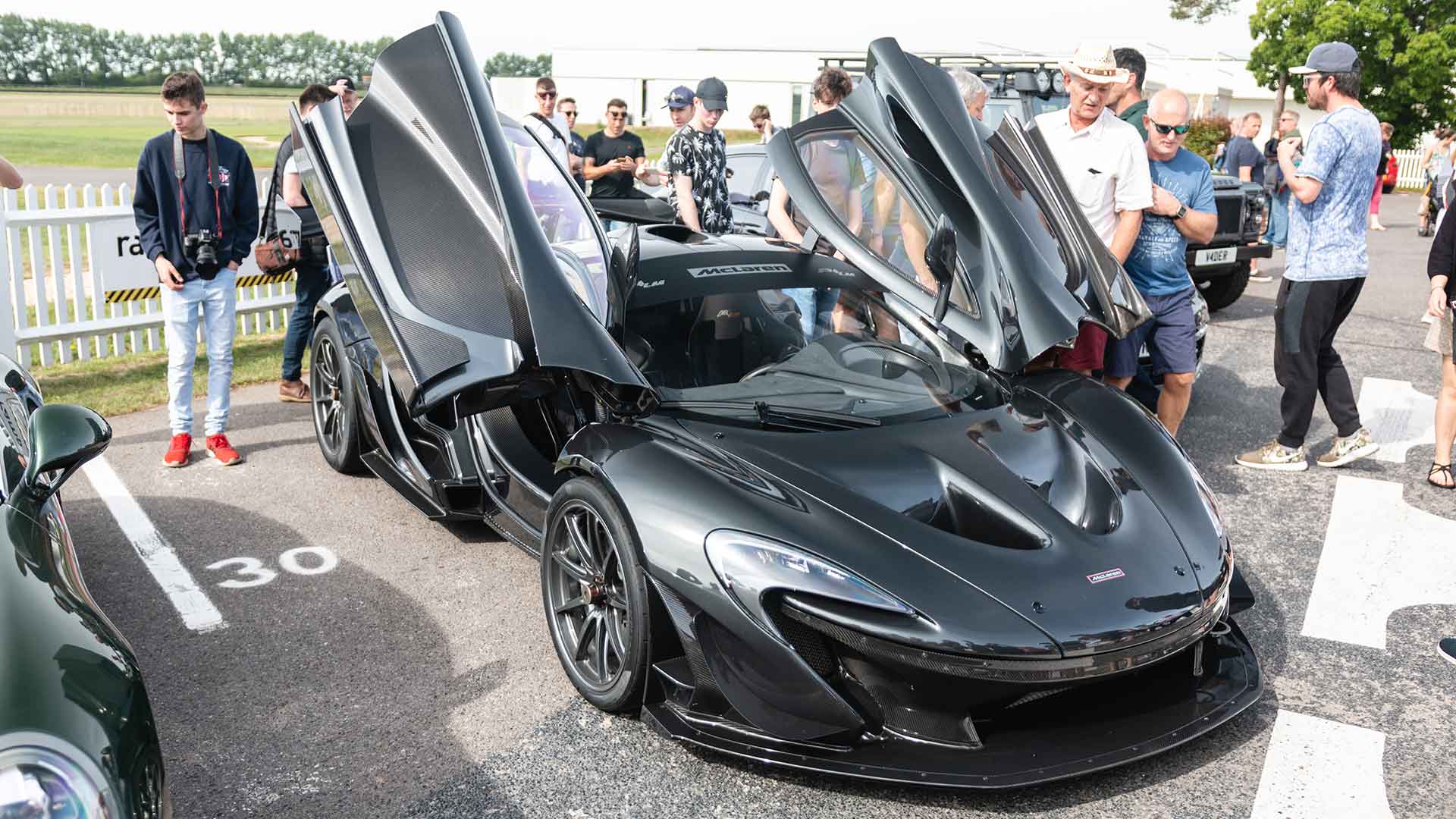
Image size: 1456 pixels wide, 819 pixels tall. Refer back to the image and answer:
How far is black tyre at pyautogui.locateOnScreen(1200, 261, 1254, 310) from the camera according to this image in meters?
10.8

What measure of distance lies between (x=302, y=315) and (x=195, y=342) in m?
1.26

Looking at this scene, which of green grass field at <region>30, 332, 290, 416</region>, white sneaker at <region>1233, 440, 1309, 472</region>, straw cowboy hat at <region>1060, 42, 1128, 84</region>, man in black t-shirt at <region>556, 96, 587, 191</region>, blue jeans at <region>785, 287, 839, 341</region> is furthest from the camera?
man in black t-shirt at <region>556, 96, 587, 191</region>

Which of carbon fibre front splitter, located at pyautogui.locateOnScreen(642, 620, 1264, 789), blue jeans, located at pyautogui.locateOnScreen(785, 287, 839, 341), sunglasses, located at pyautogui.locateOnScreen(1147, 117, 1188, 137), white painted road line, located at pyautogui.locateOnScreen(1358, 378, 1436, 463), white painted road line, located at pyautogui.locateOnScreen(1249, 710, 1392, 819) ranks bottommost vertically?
white painted road line, located at pyautogui.locateOnScreen(1358, 378, 1436, 463)

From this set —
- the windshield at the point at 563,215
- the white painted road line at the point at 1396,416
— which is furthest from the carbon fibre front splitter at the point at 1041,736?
the white painted road line at the point at 1396,416

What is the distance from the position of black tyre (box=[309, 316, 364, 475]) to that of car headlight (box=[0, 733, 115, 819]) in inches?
139

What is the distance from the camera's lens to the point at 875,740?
3025mm

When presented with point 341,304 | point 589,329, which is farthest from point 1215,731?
point 341,304

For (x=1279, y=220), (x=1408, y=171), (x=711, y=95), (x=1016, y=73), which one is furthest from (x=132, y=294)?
(x=1408, y=171)

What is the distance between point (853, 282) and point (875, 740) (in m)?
2.10

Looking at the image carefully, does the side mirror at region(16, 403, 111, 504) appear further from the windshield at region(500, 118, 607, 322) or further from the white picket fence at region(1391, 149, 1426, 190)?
the white picket fence at region(1391, 149, 1426, 190)

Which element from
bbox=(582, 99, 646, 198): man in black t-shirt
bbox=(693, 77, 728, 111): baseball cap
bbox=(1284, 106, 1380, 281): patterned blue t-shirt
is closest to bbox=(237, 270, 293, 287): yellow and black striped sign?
bbox=(582, 99, 646, 198): man in black t-shirt

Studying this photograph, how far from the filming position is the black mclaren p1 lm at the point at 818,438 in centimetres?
303

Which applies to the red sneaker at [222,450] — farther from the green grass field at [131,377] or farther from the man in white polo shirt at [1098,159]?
the man in white polo shirt at [1098,159]

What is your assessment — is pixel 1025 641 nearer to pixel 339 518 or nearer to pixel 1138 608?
pixel 1138 608
